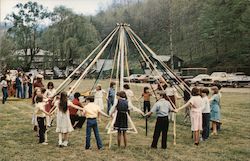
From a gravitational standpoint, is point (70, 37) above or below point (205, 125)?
above

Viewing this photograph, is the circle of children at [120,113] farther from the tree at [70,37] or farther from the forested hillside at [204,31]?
the tree at [70,37]

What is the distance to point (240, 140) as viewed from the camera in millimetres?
9438

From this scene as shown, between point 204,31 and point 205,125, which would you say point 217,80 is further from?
point 205,125

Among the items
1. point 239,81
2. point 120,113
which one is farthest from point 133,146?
point 239,81

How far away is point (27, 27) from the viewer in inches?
2292

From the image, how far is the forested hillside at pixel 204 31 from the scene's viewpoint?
40156 millimetres

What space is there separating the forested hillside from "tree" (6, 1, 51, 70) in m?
20.5

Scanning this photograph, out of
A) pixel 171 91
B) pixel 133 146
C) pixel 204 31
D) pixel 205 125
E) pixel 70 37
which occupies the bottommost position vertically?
pixel 133 146

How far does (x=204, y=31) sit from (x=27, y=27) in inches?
1146

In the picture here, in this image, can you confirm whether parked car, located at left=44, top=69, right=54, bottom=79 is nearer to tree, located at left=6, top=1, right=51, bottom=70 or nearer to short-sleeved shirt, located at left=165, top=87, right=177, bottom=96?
tree, located at left=6, top=1, right=51, bottom=70

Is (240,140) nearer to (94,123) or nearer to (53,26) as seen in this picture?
(94,123)

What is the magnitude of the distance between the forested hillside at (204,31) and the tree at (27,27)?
807 inches

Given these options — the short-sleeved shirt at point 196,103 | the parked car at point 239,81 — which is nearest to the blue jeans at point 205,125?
the short-sleeved shirt at point 196,103

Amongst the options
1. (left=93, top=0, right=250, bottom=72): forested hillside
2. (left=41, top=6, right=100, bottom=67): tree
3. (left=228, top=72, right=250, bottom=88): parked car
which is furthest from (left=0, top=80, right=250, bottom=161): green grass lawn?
(left=41, top=6, right=100, bottom=67): tree
